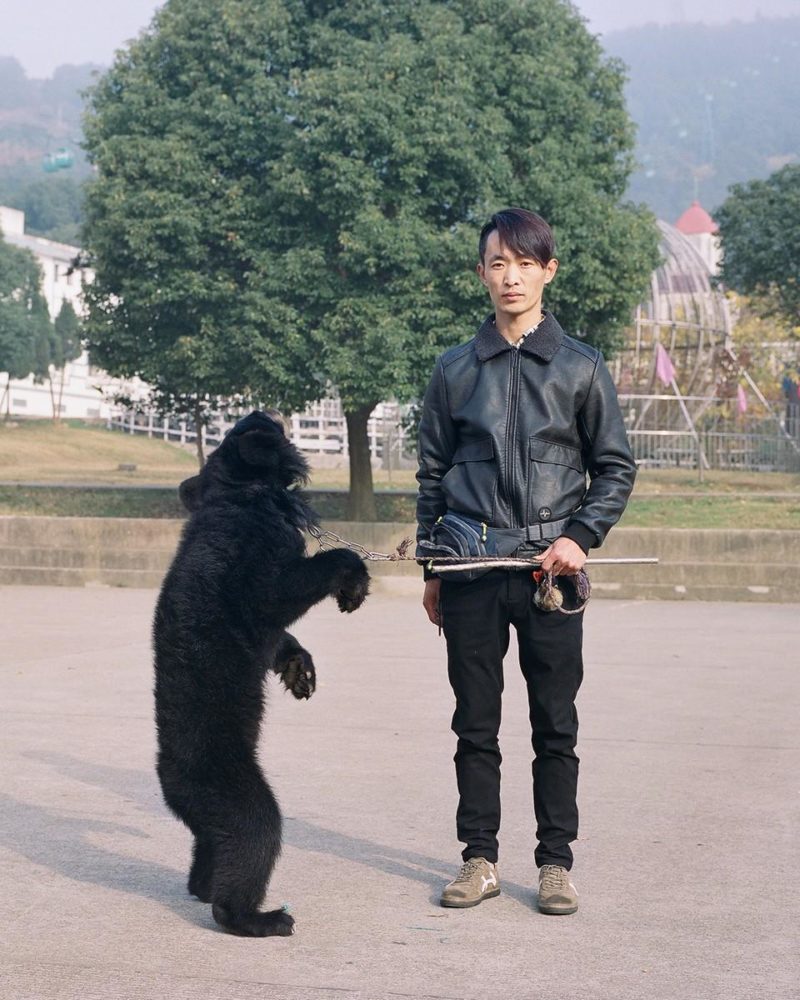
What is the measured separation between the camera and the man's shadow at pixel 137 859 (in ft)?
16.3

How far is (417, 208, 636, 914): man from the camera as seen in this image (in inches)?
183

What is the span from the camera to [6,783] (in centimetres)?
662

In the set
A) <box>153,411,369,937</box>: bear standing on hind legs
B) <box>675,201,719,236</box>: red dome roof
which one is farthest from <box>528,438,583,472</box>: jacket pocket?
<box>675,201,719,236</box>: red dome roof

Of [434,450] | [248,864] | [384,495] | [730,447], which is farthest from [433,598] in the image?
[730,447]

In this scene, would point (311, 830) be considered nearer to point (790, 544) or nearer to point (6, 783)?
point (6, 783)

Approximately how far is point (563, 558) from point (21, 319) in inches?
2706

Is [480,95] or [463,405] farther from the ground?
[480,95]

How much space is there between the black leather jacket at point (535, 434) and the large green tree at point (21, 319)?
62038mm

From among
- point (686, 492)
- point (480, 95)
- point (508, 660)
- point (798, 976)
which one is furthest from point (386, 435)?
point (798, 976)

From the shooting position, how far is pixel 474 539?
15.1ft

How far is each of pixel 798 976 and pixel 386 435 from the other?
3424cm

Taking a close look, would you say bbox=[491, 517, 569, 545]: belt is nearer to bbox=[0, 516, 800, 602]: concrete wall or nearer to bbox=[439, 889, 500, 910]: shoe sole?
bbox=[439, 889, 500, 910]: shoe sole

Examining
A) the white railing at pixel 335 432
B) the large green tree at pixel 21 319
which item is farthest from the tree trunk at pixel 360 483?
the large green tree at pixel 21 319

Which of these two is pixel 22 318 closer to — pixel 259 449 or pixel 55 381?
pixel 55 381
